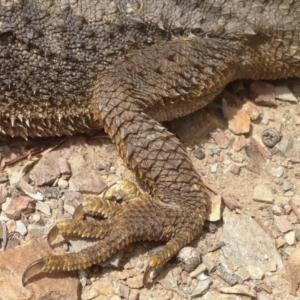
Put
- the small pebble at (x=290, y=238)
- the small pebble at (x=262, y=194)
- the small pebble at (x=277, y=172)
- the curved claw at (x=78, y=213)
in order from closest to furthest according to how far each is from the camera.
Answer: the curved claw at (x=78, y=213) < the small pebble at (x=290, y=238) < the small pebble at (x=262, y=194) < the small pebble at (x=277, y=172)

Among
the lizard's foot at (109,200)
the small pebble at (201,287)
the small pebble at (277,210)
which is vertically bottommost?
the small pebble at (201,287)

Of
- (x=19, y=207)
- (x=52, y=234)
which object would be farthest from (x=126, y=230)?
(x=19, y=207)

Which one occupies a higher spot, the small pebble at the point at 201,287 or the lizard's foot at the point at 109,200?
the lizard's foot at the point at 109,200

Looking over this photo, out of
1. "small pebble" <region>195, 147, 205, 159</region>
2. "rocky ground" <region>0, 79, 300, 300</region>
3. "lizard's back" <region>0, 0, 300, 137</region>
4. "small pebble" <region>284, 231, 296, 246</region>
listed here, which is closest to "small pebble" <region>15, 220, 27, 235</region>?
"rocky ground" <region>0, 79, 300, 300</region>

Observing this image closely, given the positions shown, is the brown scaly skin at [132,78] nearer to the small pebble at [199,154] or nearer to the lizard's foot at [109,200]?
the lizard's foot at [109,200]

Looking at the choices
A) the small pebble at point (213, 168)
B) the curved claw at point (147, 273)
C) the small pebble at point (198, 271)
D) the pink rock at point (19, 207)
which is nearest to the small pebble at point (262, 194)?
the small pebble at point (213, 168)

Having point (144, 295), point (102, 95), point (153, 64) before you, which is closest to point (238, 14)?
point (153, 64)
